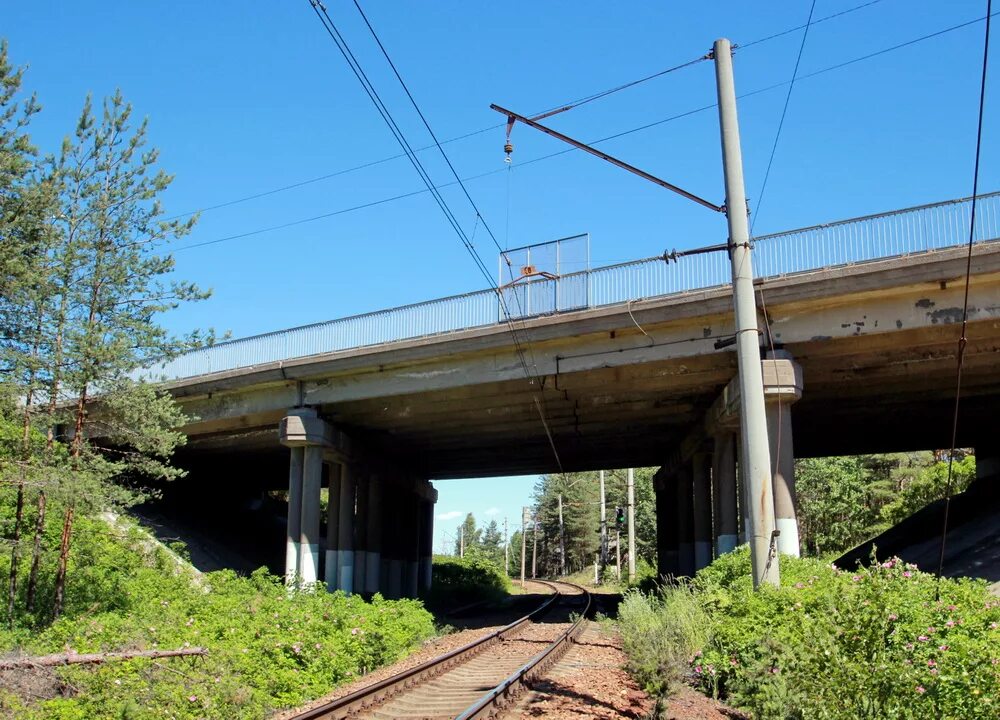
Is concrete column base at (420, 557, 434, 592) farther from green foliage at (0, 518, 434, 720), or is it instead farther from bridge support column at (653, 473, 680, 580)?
green foliage at (0, 518, 434, 720)

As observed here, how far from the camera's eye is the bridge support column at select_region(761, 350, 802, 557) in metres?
16.9

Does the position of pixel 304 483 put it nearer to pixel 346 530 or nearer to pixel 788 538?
pixel 346 530

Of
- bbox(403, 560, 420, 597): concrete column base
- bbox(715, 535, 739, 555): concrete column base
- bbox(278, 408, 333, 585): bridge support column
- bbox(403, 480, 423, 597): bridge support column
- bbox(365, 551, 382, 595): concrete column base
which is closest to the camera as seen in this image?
bbox(715, 535, 739, 555): concrete column base

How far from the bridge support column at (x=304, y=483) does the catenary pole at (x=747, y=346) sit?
50.5 ft

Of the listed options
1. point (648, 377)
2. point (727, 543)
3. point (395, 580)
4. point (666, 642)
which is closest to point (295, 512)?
point (395, 580)

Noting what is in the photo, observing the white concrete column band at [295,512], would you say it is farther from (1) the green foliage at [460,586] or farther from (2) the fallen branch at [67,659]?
(2) the fallen branch at [67,659]

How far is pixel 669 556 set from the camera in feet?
113

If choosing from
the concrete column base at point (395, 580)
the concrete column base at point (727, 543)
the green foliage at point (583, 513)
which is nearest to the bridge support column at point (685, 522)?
the concrete column base at point (727, 543)

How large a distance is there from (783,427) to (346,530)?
15.1m

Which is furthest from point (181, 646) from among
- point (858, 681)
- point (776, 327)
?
point (776, 327)

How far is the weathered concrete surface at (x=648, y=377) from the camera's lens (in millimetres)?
16625

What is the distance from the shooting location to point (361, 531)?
1151 inches

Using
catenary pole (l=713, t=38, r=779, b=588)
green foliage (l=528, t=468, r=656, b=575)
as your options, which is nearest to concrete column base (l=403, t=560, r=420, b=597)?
catenary pole (l=713, t=38, r=779, b=588)

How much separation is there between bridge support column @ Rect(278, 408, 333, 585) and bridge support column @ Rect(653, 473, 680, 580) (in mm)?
14875
